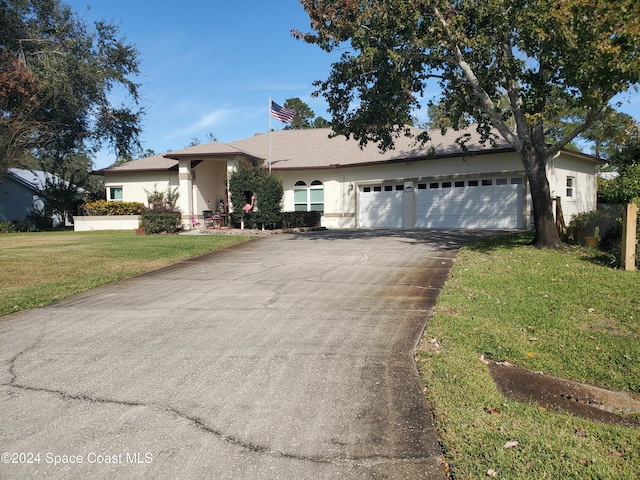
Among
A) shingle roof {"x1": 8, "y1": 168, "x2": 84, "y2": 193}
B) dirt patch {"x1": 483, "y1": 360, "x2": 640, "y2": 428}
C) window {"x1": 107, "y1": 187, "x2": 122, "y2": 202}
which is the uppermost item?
shingle roof {"x1": 8, "y1": 168, "x2": 84, "y2": 193}

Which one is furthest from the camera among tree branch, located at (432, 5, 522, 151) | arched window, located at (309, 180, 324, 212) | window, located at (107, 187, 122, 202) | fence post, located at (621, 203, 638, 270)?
window, located at (107, 187, 122, 202)

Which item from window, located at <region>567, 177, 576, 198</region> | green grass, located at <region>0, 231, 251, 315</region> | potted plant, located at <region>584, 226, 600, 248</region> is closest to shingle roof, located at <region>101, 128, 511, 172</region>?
window, located at <region>567, 177, 576, 198</region>

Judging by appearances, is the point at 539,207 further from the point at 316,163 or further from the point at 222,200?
the point at 222,200

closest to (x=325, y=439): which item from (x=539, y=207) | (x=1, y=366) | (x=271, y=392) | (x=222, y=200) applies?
(x=271, y=392)

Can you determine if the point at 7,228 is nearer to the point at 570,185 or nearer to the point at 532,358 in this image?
the point at 532,358

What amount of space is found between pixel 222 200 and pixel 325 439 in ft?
78.0

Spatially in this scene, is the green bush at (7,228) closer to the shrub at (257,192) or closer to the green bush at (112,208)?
the green bush at (112,208)

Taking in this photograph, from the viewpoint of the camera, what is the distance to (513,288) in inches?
298

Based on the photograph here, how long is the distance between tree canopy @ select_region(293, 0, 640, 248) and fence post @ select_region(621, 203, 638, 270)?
2507 millimetres

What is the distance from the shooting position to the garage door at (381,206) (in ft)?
75.3

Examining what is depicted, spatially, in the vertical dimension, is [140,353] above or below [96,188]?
below

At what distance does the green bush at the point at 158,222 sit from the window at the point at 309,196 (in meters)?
7.54

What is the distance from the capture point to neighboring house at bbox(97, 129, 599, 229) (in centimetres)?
1995

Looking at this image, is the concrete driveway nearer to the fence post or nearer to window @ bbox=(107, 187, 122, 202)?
the fence post
